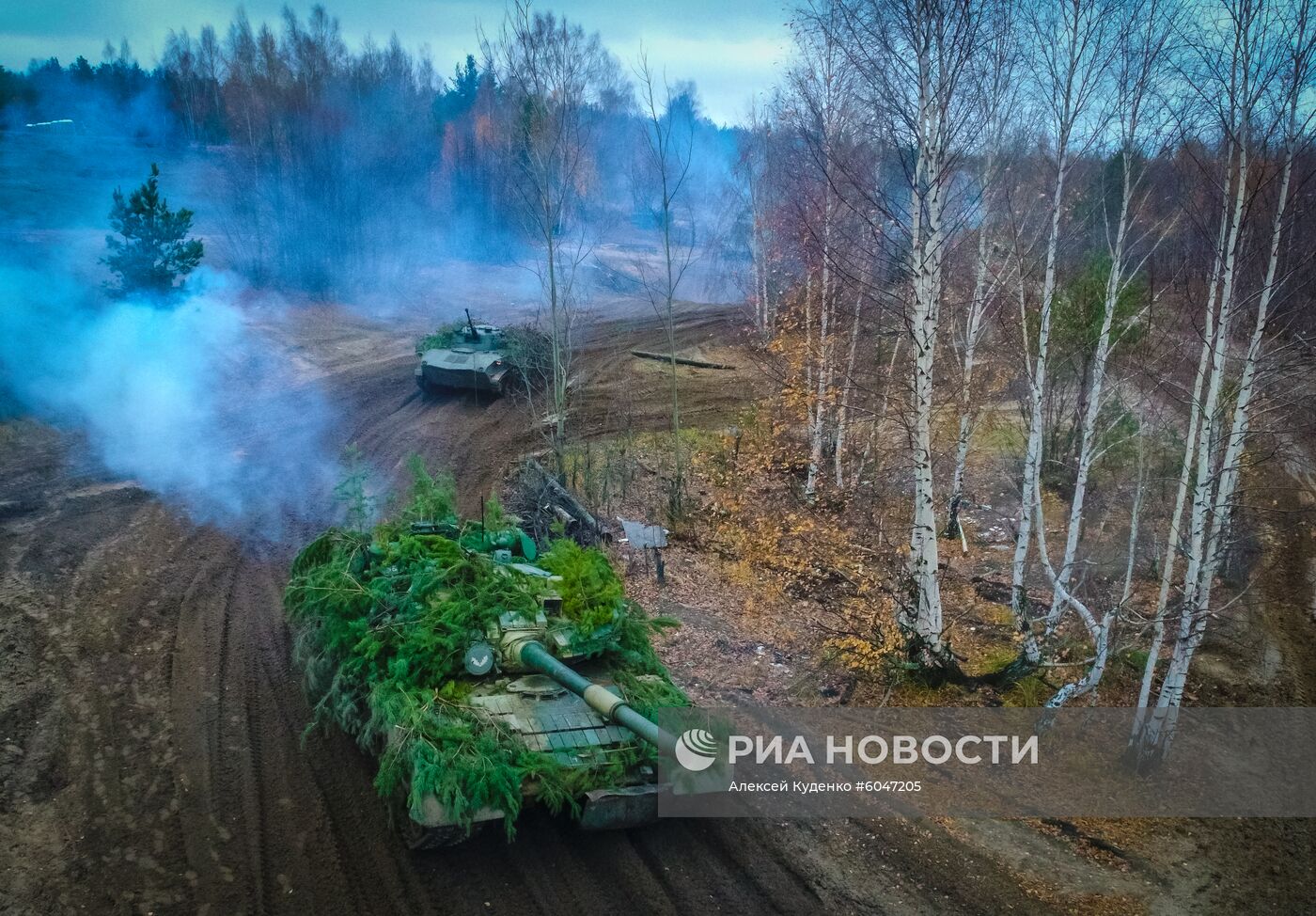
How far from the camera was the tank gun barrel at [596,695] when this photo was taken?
6.91m

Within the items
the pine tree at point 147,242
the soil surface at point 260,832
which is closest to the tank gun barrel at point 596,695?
the soil surface at point 260,832

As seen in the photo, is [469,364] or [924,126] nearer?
[924,126]

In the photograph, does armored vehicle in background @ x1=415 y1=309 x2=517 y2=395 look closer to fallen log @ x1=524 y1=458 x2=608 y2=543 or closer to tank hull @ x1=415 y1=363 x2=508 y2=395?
tank hull @ x1=415 y1=363 x2=508 y2=395

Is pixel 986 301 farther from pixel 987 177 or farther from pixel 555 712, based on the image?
pixel 555 712

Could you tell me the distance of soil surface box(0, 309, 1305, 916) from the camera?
7199mm

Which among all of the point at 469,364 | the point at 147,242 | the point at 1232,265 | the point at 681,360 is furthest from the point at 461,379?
the point at 1232,265

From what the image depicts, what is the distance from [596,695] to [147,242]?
2135 cm

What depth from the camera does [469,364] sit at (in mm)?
21797

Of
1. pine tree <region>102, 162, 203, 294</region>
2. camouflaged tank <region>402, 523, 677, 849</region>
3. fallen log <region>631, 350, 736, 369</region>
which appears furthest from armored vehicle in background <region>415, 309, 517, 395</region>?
camouflaged tank <region>402, 523, 677, 849</region>

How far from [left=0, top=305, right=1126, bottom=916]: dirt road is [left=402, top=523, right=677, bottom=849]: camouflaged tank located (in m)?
0.52

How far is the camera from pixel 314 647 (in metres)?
9.65

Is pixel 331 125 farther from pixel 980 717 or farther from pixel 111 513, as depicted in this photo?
pixel 980 717

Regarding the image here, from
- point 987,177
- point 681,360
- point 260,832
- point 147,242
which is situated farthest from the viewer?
point 681,360

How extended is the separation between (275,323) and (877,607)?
23719 mm
